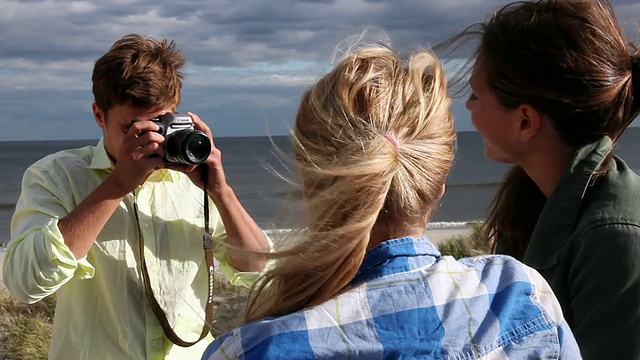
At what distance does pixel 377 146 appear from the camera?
4.33ft

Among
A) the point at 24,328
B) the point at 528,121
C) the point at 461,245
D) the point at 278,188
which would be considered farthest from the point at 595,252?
the point at 461,245

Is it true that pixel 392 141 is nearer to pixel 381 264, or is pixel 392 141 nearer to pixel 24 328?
pixel 381 264

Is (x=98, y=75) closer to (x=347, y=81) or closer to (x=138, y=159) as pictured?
(x=138, y=159)

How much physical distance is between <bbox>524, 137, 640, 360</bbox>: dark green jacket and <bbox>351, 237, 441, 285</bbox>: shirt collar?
584 mm

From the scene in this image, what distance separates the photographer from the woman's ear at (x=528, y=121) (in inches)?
73.7

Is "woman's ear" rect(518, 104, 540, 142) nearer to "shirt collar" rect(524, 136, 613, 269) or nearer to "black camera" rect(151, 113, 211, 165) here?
"shirt collar" rect(524, 136, 613, 269)

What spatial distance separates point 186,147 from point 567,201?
3.94ft

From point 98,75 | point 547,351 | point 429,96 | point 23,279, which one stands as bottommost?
point 23,279

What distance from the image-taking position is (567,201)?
1.86 meters

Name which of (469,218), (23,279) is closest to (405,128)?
(23,279)

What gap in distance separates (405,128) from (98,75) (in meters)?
1.42

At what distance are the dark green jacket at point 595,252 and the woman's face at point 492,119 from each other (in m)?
0.16

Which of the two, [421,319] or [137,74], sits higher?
[137,74]

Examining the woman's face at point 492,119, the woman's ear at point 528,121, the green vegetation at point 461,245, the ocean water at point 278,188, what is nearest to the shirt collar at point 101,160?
A: the ocean water at point 278,188
